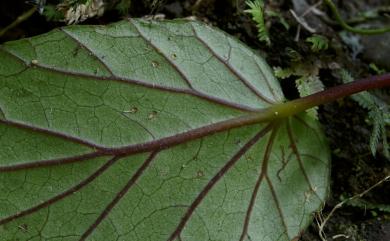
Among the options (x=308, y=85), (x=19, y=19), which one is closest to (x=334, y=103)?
(x=308, y=85)

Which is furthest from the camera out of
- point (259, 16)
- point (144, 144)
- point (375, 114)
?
point (259, 16)

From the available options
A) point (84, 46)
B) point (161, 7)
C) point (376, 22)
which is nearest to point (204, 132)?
point (84, 46)

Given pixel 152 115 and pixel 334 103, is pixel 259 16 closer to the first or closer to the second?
pixel 334 103

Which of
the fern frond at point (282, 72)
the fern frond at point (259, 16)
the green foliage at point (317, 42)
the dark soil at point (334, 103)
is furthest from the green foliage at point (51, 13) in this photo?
the green foliage at point (317, 42)

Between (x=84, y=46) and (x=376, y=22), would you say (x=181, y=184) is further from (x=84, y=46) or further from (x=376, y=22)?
(x=376, y=22)

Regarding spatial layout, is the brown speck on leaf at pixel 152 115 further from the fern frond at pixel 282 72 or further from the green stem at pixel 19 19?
the green stem at pixel 19 19

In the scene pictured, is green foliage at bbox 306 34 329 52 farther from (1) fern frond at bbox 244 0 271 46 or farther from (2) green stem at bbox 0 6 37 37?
(2) green stem at bbox 0 6 37 37
